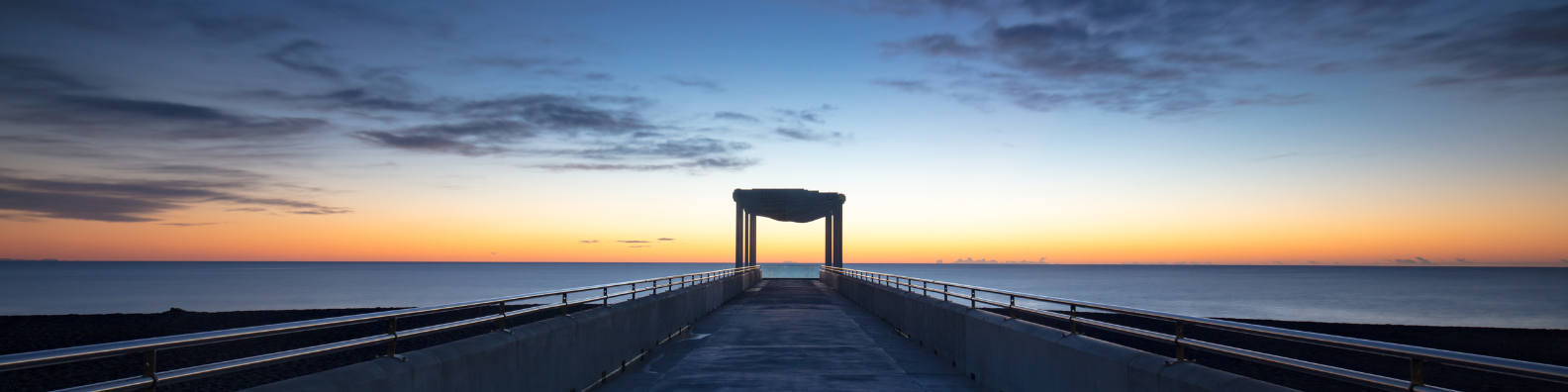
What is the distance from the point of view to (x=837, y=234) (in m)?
57.4

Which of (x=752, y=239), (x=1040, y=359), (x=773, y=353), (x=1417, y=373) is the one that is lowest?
(x=773, y=353)

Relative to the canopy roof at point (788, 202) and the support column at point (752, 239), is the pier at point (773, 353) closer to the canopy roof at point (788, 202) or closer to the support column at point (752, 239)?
the canopy roof at point (788, 202)

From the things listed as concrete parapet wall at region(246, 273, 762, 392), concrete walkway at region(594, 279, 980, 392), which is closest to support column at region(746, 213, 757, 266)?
concrete walkway at region(594, 279, 980, 392)

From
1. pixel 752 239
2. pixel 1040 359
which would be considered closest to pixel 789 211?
pixel 752 239

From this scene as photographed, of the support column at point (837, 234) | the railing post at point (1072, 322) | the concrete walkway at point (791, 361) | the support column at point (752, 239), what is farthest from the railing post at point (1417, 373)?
the support column at point (752, 239)

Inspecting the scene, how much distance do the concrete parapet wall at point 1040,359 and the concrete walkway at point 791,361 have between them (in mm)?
430

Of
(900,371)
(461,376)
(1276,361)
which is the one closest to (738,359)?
(900,371)

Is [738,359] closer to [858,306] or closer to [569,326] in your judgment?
[569,326]

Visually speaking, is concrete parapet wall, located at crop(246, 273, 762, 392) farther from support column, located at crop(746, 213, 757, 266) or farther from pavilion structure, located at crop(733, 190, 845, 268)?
support column, located at crop(746, 213, 757, 266)

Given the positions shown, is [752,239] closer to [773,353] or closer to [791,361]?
[773,353]

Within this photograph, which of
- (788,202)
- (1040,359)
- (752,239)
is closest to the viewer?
(1040,359)

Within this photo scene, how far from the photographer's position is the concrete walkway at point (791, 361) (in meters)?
11.3

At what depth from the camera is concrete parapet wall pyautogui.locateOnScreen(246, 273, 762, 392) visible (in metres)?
5.47

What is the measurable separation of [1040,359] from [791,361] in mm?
5596
